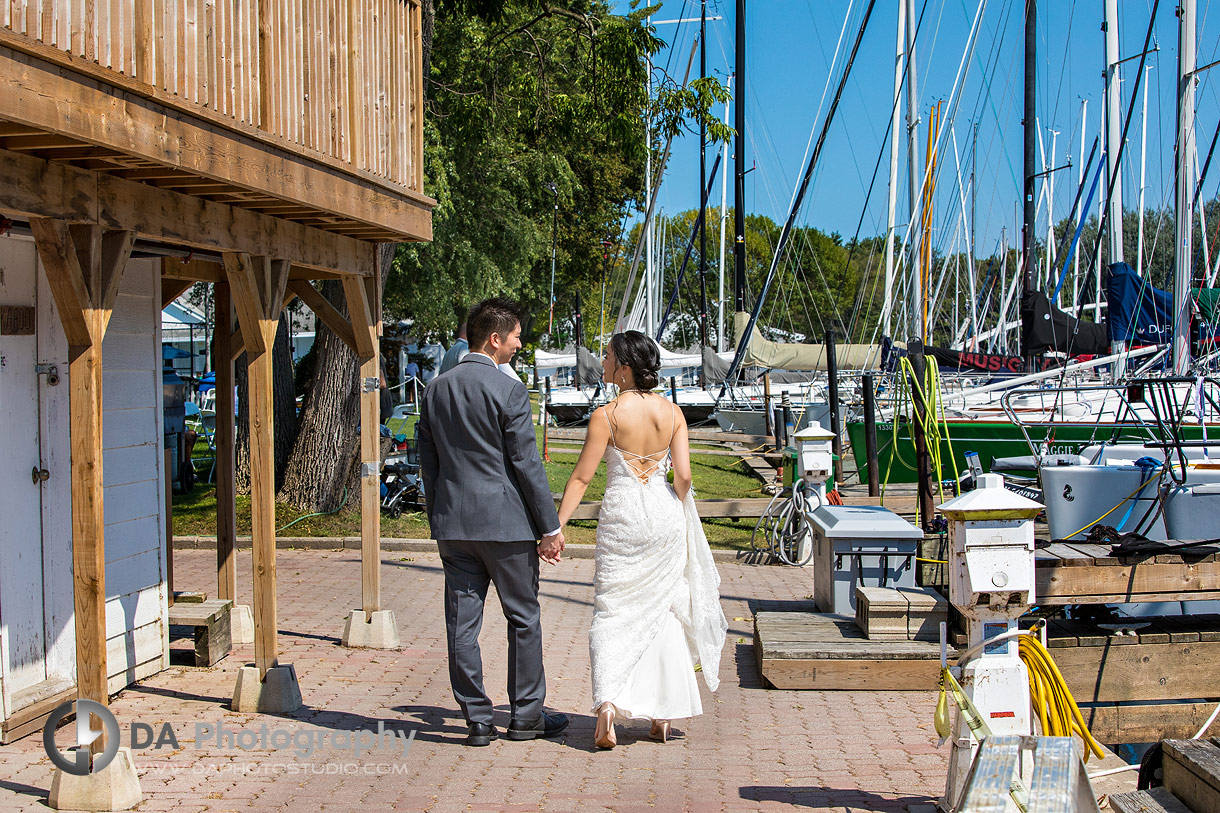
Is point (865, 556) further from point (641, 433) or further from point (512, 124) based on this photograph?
point (512, 124)

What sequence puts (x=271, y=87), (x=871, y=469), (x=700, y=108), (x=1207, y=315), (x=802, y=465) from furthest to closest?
(x=1207, y=315) → (x=700, y=108) → (x=871, y=469) → (x=802, y=465) → (x=271, y=87)

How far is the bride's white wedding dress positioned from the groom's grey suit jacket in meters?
0.40

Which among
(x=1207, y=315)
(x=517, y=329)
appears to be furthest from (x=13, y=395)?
(x=1207, y=315)

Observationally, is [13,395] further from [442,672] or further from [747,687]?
[747,687]

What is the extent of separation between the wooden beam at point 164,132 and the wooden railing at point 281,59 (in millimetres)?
61

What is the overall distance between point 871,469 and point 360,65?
7.39 m

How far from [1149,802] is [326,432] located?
9.86 metres

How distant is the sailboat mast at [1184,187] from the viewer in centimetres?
1227

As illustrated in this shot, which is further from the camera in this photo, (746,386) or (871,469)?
(746,386)

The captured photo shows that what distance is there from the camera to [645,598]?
5285 mm

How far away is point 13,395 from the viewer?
5.40 m

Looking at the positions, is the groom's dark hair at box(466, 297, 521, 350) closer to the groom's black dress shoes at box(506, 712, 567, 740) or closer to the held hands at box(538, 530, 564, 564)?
the held hands at box(538, 530, 564, 564)

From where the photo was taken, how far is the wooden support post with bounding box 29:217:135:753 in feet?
14.7

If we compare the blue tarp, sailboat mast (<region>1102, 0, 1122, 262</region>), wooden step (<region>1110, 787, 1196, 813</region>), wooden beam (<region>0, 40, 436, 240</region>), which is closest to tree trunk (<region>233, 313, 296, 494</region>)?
wooden beam (<region>0, 40, 436, 240</region>)
